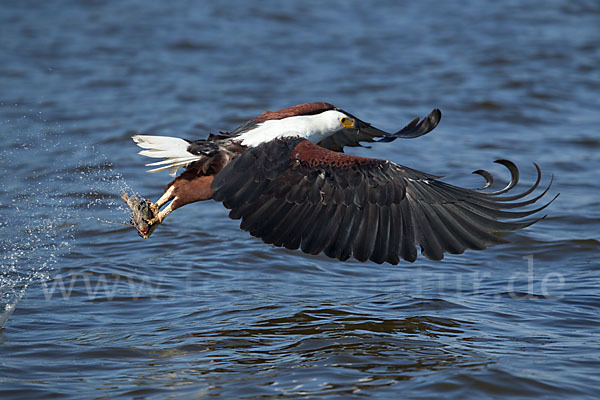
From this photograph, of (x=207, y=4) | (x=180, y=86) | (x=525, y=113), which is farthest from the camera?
(x=207, y=4)

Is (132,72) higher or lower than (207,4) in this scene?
lower

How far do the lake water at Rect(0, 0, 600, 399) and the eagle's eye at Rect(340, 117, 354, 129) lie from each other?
1.06 meters

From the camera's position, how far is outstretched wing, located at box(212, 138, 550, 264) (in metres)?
4.10

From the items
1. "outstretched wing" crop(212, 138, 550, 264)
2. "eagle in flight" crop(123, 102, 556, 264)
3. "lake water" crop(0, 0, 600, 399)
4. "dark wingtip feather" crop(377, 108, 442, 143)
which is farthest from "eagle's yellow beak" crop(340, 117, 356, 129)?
"lake water" crop(0, 0, 600, 399)

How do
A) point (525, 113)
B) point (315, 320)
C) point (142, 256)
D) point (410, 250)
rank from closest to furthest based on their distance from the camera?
point (410, 250), point (315, 320), point (142, 256), point (525, 113)

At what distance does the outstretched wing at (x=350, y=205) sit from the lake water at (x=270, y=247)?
534 millimetres

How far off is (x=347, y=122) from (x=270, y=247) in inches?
56.6

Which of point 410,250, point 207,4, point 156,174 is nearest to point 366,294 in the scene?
point 410,250

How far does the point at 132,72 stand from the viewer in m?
11.0

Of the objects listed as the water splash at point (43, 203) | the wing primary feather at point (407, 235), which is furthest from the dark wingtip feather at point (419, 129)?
the water splash at point (43, 203)

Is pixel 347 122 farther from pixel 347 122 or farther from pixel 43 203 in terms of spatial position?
pixel 43 203

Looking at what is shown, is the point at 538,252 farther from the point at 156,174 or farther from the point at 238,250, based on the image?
the point at 156,174

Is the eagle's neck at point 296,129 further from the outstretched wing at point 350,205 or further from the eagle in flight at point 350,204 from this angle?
the outstretched wing at point 350,205

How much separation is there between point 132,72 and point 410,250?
7.72m
